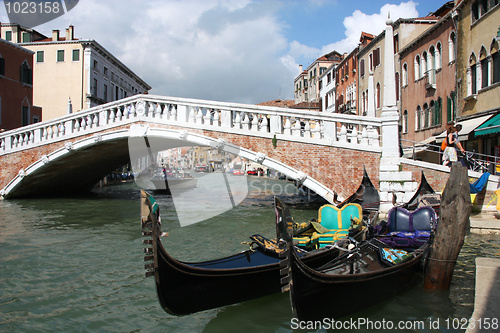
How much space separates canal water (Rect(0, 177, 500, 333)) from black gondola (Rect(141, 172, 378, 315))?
0.44 feet

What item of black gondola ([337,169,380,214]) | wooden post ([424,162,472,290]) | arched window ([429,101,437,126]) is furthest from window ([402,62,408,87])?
wooden post ([424,162,472,290])

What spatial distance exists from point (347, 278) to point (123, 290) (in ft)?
6.11

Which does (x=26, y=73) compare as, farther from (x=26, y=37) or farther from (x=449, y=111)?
(x=449, y=111)

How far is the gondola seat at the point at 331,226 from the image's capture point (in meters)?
3.98

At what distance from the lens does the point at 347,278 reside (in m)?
2.71

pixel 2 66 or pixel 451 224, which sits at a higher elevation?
pixel 2 66

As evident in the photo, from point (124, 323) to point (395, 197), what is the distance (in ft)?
15.5

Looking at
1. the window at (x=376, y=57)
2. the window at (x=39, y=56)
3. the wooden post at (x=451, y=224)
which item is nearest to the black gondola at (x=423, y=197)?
the wooden post at (x=451, y=224)

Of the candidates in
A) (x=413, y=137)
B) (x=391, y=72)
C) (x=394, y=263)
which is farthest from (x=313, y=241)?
(x=413, y=137)

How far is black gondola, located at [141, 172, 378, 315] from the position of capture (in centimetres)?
A: 256

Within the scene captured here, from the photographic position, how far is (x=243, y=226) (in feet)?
21.9

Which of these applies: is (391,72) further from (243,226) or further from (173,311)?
A: (173,311)

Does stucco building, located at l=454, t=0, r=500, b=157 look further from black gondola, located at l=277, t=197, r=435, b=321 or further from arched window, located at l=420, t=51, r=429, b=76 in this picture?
black gondola, located at l=277, t=197, r=435, b=321

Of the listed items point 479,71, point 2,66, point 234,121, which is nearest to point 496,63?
point 479,71
